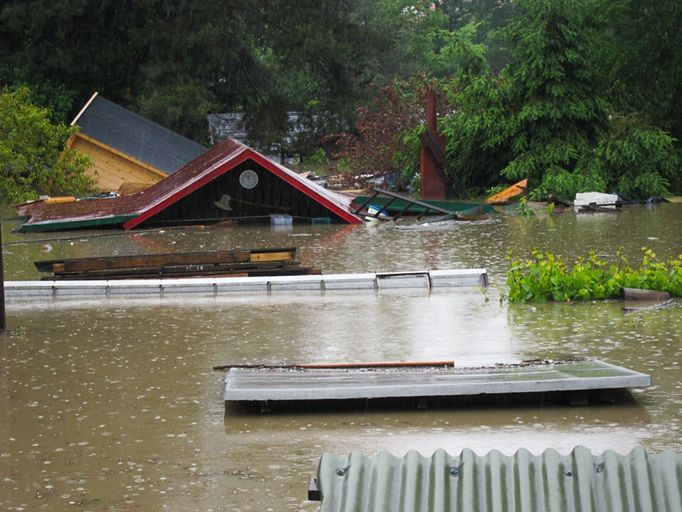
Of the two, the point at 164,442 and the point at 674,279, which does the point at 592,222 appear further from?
the point at 164,442

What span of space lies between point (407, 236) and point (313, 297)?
7663 millimetres

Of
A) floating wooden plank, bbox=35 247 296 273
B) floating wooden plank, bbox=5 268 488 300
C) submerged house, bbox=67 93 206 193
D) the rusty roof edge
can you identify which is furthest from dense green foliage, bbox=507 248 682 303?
submerged house, bbox=67 93 206 193

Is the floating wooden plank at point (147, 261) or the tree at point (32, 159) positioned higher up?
the tree at point (32, 159)

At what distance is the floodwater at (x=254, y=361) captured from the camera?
7883 millimetres

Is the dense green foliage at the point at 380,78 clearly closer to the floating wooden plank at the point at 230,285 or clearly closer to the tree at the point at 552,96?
the tree at the point at 552,96

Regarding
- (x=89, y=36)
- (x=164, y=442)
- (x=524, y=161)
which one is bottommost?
(x=164, y=442)

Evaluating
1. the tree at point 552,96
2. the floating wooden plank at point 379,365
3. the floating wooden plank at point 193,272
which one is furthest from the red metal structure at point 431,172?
the floating wooden plank at point 379,365

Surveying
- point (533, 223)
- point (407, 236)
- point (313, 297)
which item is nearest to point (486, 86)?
point (533, 223)

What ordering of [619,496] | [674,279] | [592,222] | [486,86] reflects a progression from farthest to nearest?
[486,86], [592,222], [674,279], [619,496]

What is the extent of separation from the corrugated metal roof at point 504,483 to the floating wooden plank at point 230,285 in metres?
11.1

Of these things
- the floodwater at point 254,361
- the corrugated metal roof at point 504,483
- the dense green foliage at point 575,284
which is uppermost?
the dense green foliage at point 575,284

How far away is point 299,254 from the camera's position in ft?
67.9

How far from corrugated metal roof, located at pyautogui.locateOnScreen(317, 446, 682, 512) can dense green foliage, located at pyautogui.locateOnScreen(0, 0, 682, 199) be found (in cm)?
2511

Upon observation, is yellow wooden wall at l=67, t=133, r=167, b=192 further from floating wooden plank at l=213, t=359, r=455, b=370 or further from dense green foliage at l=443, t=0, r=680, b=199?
floating wooden plank at l=213, t=359, r=455, b=370
